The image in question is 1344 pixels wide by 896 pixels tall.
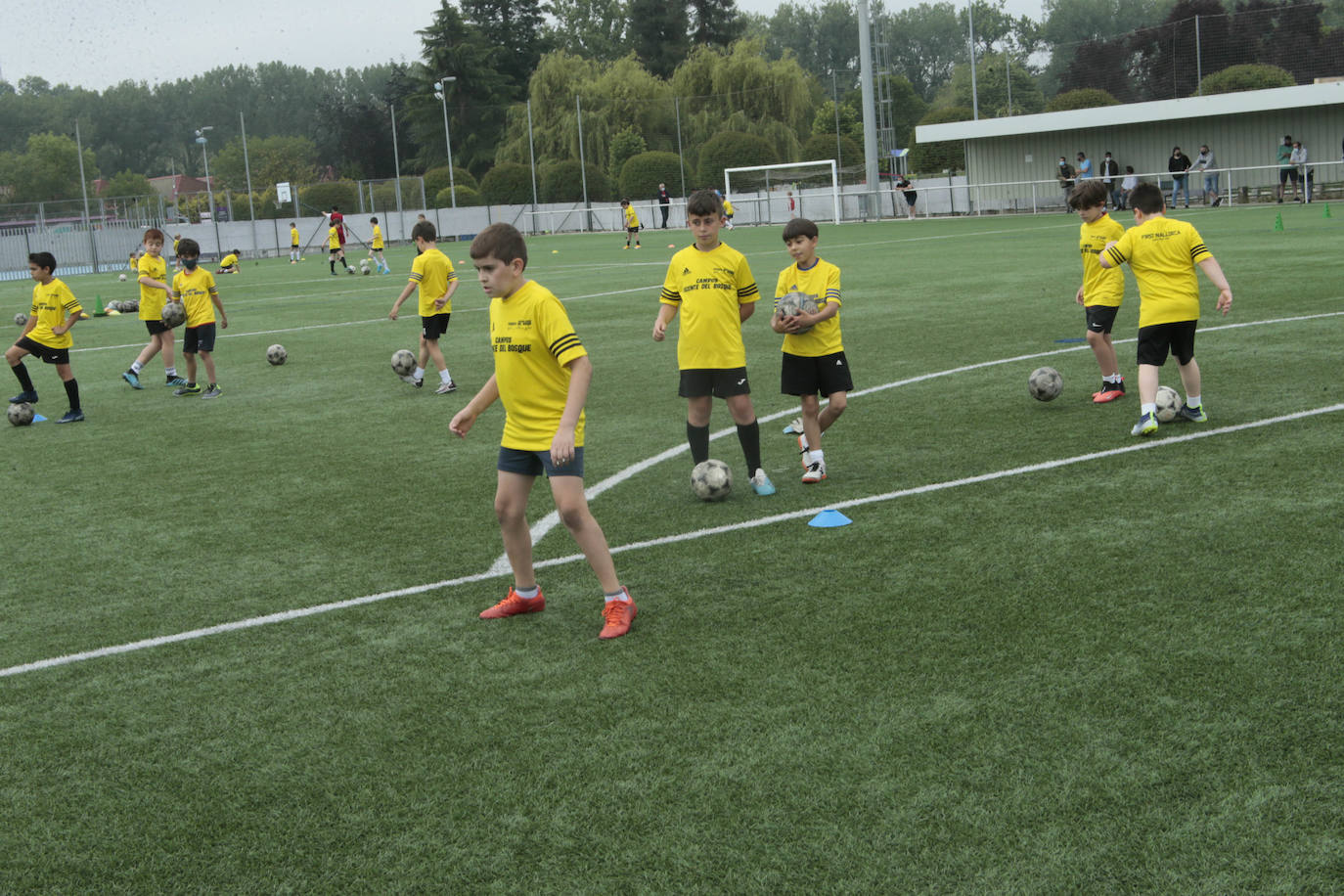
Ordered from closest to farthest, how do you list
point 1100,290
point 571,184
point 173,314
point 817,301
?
point 817,301
point 1100,290
point 173,314
point 571,184

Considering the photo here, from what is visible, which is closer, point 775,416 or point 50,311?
point 775,416

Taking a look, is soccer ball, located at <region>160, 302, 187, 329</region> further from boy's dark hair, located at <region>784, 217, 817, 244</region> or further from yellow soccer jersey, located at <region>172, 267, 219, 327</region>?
boy's dark hair, located at <region>784, 217, 817, 244</region>

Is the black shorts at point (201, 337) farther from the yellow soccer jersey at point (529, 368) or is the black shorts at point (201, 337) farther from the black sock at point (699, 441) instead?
the yellow soccer jersey at point (529, 368)

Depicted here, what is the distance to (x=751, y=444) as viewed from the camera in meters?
8.17

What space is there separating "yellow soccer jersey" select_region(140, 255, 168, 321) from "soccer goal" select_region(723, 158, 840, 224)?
42.5 metres

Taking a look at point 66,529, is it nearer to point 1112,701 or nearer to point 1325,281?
point 1112,701

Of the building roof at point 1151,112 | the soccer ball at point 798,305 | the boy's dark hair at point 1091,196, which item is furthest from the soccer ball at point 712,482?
the building roof at point 1151,112

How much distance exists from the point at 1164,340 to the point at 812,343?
2.66m

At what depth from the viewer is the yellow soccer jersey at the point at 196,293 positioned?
14.2 m

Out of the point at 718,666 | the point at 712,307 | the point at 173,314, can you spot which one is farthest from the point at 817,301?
the point at 173,314

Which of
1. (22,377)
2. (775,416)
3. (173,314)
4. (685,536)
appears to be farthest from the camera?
(173,314)

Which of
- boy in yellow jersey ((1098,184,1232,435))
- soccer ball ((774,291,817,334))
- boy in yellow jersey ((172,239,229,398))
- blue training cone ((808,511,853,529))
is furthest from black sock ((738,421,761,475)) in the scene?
boy in yellow jersey ((172,239,229,398))

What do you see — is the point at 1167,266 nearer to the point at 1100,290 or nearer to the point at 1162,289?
the point at 1162,289

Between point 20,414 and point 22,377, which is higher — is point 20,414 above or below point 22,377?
below
